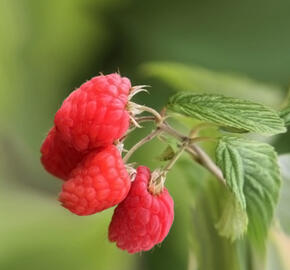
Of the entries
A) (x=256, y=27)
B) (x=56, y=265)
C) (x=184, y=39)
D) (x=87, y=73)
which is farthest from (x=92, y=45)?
(x=56, y=265)

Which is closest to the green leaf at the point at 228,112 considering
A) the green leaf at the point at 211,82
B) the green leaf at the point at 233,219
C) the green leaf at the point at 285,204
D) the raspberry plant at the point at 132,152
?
the raspberry plant at the point at 132,152

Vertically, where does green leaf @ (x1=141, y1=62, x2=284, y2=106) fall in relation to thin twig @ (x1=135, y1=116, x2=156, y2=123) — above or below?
below

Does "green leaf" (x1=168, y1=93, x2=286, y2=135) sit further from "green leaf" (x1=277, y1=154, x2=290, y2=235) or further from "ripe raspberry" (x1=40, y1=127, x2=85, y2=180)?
"green leaf" (x1=277, y1=154, x2=290, y2=235)

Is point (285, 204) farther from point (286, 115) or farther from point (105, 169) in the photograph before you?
point (105, 169)

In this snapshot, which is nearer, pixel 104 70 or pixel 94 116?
pixel 94 116

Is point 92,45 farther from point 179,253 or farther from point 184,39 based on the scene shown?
point 179,253

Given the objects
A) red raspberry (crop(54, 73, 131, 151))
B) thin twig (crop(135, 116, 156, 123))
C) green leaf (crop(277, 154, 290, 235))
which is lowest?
green leaf (crop(277, 154, 290, 235))

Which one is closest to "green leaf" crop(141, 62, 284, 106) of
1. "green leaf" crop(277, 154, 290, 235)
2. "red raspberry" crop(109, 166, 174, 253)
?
"green leaf" crop(277, 154, 290, 235)

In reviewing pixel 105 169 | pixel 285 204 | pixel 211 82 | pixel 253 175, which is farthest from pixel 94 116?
pixel 211 82
